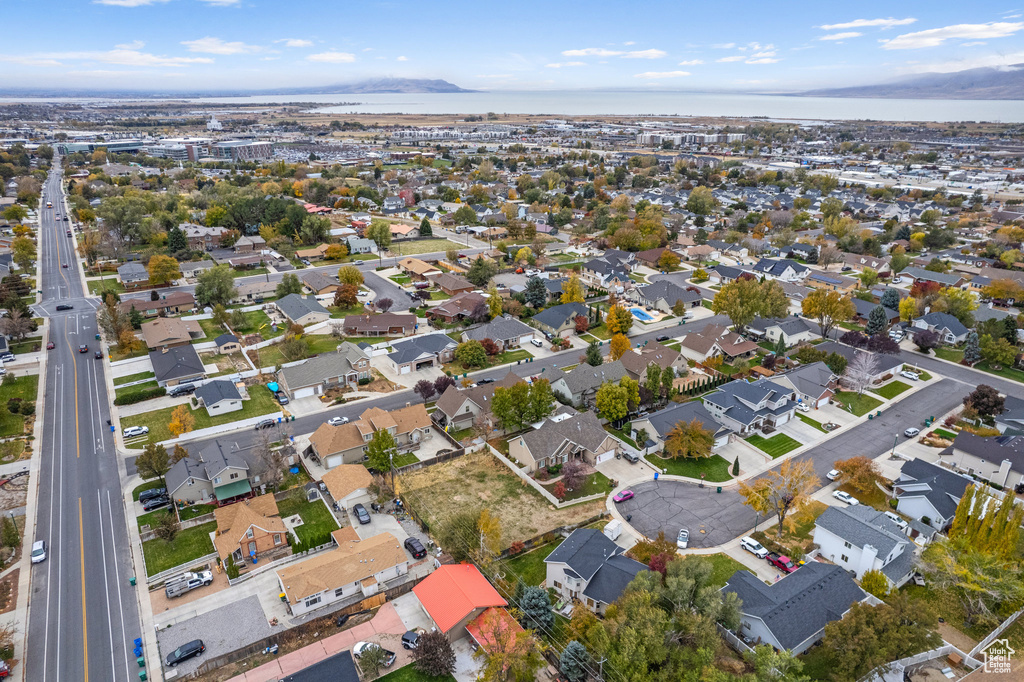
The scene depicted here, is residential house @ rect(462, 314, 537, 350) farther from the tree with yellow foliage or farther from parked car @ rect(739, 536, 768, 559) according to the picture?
parked car @ rect(739, 536, 768, 559)

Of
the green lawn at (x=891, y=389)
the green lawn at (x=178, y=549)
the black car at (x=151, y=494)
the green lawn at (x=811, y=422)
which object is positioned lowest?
the green lawn at (x=178, y=549)

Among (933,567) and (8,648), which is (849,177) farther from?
(8,648)

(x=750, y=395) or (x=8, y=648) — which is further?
(x=750, y=395)

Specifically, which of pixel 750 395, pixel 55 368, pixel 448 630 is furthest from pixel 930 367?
pixel 55 368

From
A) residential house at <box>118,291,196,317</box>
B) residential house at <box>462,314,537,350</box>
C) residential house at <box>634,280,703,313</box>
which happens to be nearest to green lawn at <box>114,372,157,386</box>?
residential house at <box>118,291,196,317</box>

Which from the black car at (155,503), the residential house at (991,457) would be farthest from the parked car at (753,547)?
the black car at (155,503)

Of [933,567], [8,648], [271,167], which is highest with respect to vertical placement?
[271,167]

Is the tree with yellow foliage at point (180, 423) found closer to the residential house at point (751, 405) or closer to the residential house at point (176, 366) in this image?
the residential house at point (176, 366)

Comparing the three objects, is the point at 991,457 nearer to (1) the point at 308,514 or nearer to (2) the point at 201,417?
(1) the point at 308,514
